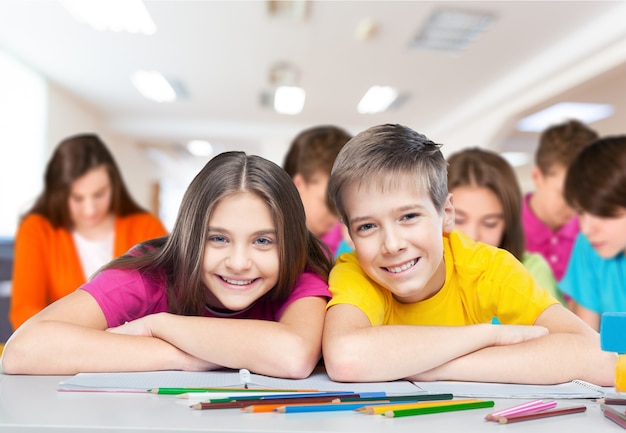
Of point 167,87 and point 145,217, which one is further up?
point 167,87

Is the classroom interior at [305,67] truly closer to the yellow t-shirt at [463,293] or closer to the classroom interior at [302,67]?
the classroom interior at [302,67]

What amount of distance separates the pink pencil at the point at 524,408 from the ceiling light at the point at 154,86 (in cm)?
645

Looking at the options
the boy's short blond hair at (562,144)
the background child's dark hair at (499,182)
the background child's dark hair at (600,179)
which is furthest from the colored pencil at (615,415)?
the boy's short blond hair at (562,144)

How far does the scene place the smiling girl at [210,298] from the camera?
97 cm

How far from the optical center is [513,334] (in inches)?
39.9

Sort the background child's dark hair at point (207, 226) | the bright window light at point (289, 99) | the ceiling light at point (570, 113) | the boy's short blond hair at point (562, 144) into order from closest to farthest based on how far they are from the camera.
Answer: the background child's dark hair at point (207, 226) < the boy's short blond hair at point (562, 144) < the ceiling light at point (570, 113) < the bright window light at point (289, 99)

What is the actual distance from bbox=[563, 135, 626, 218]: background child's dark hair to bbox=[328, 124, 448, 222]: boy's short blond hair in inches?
35.1

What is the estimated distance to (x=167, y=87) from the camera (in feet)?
23.7

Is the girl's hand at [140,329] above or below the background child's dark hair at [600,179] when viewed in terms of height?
below

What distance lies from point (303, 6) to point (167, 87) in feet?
10.0

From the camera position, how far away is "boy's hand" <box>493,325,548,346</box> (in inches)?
39.7

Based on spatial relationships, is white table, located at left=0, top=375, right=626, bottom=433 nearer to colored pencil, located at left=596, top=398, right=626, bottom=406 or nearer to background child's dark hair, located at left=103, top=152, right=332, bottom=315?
colored pencil, located at left=596, top=398, right=626, bottom=406

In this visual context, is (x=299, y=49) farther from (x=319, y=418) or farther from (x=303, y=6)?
(x=319, y=418)

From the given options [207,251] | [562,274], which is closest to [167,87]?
[562,274]
